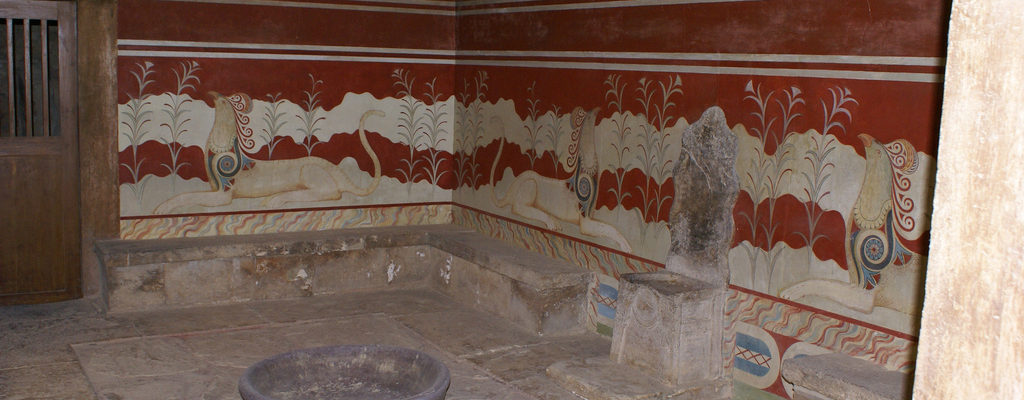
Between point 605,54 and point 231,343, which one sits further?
point 605,54

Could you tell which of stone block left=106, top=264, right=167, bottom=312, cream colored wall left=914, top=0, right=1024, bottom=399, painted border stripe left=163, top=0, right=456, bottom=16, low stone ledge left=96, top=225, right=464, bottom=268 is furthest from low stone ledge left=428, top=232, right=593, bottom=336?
cream colored wall left=914, top=0, right=1024, bottom=399

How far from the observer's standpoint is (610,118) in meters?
4.61

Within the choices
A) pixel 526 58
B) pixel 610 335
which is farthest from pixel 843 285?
pixel 526 58

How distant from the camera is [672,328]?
3.75m

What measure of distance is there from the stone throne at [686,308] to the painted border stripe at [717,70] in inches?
7.8

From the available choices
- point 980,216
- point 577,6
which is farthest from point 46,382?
point 980,216

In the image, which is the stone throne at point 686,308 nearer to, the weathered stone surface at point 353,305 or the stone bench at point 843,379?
the stone bench at point 843,379

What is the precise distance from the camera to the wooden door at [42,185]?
16.0ft

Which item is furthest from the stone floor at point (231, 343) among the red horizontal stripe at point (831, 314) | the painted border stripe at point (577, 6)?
the painted border stripe at point (577, 6)

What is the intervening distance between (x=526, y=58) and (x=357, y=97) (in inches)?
44.9

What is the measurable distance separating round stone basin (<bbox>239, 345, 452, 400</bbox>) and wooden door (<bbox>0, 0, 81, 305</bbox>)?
8.36ft

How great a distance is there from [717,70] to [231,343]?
2.56 m

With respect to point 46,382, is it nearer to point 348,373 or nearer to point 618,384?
point 348,373

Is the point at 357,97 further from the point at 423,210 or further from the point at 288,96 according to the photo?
the point at 423,210
